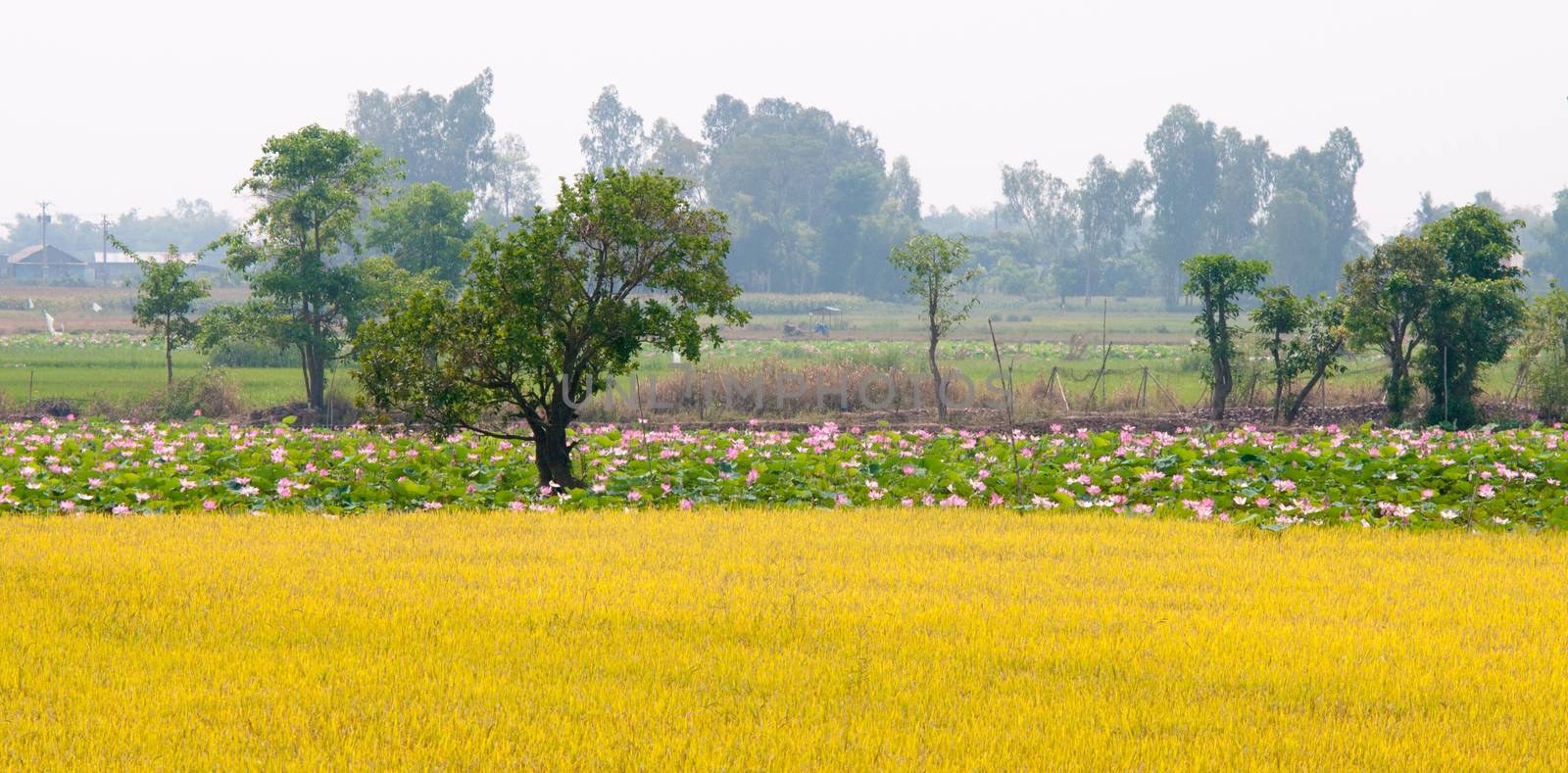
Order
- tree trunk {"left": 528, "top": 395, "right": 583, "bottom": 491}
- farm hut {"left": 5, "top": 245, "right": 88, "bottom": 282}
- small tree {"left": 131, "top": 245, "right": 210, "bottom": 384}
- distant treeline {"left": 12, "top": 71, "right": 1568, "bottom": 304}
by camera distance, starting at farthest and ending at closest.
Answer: farm hut {"left": 5, "top": 245, "right": 88, "bottom": 282} → distant treeline {"left": 12, "top": 71, "right": 1568, "bottom": 304} → small tree {"left": 131, "top": 245, "right": 210, "bottom": 384} → tree trunk {"left": 528, "top": 395, "right": 583, "bottom": 491}

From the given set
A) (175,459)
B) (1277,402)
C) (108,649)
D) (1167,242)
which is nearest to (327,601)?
(108,649)

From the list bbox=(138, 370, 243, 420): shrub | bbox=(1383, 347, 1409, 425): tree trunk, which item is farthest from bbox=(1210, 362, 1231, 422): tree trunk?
bbox=(138, 370, 243, 420): shrub

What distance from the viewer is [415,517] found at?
15.1m

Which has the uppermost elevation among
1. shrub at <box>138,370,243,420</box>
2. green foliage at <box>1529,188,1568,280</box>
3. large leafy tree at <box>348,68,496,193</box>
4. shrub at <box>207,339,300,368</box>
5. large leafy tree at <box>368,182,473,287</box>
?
large leafy tree at <box>348,68,496,193</box>

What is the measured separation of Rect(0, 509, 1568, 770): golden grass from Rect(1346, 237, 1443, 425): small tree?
49.8ft

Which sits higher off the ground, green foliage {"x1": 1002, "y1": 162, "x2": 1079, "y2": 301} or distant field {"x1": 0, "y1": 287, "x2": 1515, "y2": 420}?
green foliage {"x1": 1002, "y1": 162, "x2": 1079, "y2": 301}

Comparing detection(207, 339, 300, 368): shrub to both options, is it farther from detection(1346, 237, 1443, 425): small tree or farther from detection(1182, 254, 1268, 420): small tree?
detection(1346, 237, 1443, 425): small tree

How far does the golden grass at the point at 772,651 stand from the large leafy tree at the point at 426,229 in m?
28.3

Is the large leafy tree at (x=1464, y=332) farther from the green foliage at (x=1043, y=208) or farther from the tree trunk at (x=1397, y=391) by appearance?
the green foliage at (x=1043, y=208)

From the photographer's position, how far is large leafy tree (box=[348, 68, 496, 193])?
4801 inches

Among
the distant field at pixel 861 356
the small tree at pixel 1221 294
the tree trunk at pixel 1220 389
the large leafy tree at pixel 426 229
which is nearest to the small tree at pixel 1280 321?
the small tree at pixel 1221 294

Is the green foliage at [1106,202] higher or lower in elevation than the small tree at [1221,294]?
higher

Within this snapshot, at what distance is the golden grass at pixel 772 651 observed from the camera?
7.25 metres

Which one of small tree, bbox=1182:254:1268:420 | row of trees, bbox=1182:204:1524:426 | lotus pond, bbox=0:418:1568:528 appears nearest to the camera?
lotus pond, bbox=0:418:1568:528
